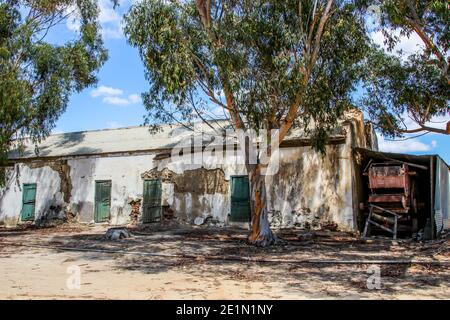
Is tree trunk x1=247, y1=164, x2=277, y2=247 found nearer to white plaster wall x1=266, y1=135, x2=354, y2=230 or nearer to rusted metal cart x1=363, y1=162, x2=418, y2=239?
white plaster wall x1=266, y1=135, x2=354, y2=230

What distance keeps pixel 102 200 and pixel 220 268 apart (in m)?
12.0

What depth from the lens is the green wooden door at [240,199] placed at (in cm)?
1712

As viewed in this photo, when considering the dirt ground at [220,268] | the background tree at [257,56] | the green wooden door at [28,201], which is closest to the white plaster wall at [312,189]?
the dirt ground at [220,268]

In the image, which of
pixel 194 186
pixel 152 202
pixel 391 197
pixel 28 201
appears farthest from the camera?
pixel 28 201

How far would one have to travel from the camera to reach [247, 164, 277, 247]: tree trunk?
12359 millimetres

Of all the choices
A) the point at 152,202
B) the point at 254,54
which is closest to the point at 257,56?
the point at 254,54

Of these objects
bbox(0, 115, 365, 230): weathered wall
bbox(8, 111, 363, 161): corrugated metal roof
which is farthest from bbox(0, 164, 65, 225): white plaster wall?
bbox(8, 111, 363, 161): corrugated metal roof

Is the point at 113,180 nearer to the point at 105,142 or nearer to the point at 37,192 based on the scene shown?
the point at 105,142

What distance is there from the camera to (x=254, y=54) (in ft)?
39.9

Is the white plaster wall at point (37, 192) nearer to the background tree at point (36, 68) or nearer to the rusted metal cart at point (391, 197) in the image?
the background tree at point (36, 68)

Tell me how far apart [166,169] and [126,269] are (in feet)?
32.6

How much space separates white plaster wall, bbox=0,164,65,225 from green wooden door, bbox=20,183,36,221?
20 cm

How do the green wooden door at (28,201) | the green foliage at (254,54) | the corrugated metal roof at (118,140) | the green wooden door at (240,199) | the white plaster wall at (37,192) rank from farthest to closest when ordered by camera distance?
1. the green wooden door at (28,201)
2. the white plaster wall at (37,192)
3. the corrugated metal roof at (118,140)
4. the green wooden door at (240,199)
5. the green foliage at (254,54)

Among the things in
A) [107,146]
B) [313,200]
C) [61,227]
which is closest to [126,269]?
[313,200]
